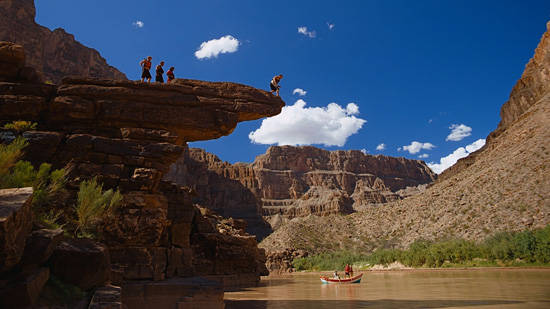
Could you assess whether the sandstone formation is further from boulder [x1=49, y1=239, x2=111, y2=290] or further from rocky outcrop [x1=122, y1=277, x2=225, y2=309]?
boulder [x1=49, y1=239, x2=111, y2=290]

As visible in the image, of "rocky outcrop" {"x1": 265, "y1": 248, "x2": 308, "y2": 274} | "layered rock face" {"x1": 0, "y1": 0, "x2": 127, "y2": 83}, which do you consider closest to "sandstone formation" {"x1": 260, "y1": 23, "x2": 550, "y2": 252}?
"rocky outcrop" {"x1": 265, "y1": 248, "x2": 308, "y2": 274}

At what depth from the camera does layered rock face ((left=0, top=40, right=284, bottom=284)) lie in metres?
13.2

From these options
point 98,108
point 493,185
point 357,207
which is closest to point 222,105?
point 98,108

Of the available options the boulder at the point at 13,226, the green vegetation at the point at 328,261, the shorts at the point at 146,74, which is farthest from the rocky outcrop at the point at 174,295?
the green vegetation at the point at 328,261

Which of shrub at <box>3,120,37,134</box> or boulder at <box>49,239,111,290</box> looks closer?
boulder at <box>49,239,111,290</box>

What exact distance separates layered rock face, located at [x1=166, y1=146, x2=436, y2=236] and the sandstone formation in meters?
41.2

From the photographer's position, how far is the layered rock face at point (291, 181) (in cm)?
12262

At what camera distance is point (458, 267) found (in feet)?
113

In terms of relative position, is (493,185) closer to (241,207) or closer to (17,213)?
(17,213)

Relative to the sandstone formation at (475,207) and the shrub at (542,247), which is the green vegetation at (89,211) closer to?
the shrub at (542,247)

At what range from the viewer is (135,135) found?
1442 cm

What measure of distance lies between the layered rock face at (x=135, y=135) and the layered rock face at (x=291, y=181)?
3525 inches

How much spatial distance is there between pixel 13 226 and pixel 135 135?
1002 cm

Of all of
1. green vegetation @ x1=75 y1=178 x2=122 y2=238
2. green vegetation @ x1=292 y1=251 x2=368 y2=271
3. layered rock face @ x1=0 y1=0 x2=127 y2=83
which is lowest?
green vegetation @ x1=292 y1=251 x2=368 y2=271
